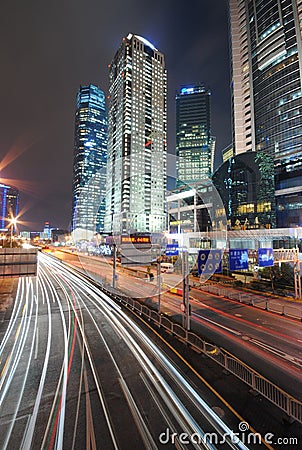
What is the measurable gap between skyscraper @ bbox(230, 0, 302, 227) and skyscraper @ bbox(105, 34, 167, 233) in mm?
65249

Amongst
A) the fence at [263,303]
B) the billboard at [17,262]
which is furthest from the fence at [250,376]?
the billboard at [17,262]

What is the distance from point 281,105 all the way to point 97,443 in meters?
111

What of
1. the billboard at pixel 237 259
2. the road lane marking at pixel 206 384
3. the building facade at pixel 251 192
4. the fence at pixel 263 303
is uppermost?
the building facade at pixel 251 192

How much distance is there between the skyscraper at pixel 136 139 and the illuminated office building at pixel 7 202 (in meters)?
65.1

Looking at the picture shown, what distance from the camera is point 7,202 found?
150 metres

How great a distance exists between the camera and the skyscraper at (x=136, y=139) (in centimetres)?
14588

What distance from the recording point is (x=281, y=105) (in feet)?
279

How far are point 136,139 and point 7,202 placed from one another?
10277cm

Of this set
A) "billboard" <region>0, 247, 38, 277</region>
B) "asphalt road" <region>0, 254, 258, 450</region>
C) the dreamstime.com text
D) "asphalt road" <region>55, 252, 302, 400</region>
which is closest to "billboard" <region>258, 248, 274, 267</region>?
"asphalt road" <region>55, 252, 302, 400</region>

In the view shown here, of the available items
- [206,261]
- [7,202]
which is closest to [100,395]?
[206,261]

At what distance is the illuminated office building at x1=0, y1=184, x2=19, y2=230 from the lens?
433 ft

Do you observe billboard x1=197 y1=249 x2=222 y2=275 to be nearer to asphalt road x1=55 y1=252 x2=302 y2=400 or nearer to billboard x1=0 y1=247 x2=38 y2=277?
asphalt road x1=55 y1=252 x2=302 y2=400

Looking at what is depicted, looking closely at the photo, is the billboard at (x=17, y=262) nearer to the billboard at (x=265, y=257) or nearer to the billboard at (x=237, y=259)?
the billboard at (x=237, y=259)

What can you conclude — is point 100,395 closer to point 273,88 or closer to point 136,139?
point 273,88
